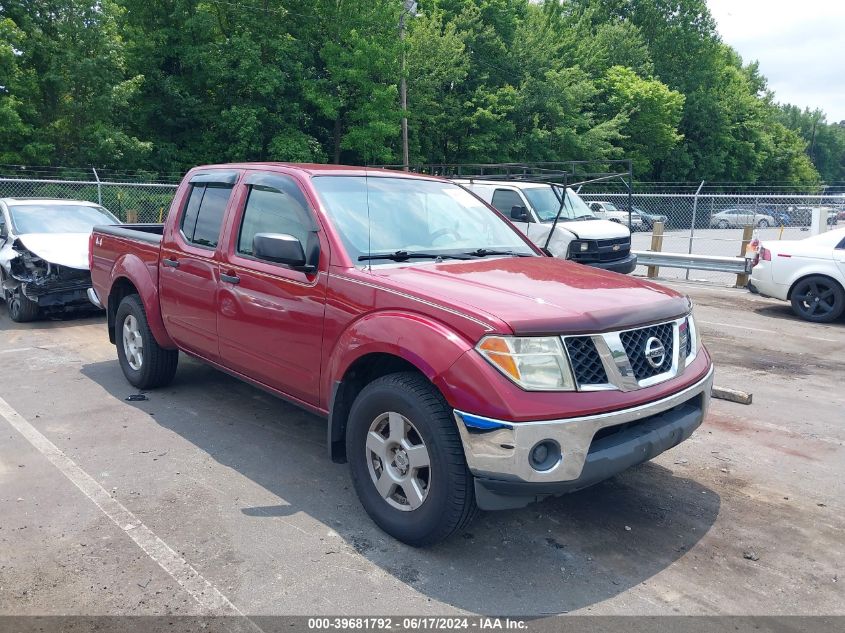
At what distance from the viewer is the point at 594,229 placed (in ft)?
39.5

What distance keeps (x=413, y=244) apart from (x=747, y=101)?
199 feet

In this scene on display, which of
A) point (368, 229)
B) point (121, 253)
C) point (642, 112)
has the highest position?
point (642, 112)

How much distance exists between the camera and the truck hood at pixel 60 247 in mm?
8992

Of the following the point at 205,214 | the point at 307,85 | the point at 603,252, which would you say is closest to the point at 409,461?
the point at 205,214

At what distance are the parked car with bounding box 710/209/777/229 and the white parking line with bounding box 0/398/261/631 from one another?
772 inches

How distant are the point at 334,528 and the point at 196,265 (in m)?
2.34

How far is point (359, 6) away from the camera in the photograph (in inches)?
1222

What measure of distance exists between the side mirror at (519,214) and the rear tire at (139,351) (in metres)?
6.19

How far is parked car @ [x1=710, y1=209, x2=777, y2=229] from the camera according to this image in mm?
20922

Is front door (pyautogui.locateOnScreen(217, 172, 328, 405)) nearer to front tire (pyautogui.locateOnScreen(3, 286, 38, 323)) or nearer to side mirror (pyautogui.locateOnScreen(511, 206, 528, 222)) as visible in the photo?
front tire (pyautogui.locateOnScreen(3, 286, 38, 323))

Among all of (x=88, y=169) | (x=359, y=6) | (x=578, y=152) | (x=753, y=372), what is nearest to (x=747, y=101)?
(x=578, y=152)

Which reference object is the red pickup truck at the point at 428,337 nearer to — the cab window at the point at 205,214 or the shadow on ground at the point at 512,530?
the cab window at the point at 205,214

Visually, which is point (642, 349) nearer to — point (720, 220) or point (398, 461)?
point (398, 461)

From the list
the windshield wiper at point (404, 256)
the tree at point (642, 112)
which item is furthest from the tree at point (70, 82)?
the tree at point (642, 112)
